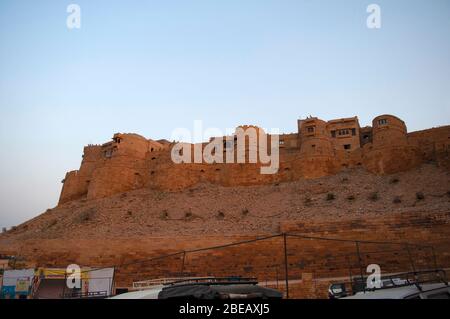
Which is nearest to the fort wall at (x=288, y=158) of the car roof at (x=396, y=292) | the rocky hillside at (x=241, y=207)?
the rocky hillside at (x=241, y=207)

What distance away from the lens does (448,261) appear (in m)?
17.7

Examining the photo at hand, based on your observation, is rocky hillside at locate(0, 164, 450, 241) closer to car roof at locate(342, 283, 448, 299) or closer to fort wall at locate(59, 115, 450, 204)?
fort wall at locate(59, 115, 450, 204)

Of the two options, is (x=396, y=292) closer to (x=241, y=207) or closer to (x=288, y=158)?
(x=241, y=207)

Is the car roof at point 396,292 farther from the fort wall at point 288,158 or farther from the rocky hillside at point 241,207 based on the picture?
the fort wall at point 288,158

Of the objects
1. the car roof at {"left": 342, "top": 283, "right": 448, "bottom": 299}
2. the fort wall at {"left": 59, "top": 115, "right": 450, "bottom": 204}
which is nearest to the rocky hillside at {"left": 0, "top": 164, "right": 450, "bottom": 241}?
the fort wall at {"left": 59, "top": 115, "right": 450, "bottom": 204}

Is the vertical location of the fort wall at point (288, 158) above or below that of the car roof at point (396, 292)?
above

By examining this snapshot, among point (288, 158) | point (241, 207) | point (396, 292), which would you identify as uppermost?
point (288, 158)

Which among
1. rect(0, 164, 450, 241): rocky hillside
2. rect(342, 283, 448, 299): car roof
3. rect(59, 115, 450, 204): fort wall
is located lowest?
rect(342, 283, 448, 299): car roof

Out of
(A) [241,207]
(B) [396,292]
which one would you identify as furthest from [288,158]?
(B) [396,292]

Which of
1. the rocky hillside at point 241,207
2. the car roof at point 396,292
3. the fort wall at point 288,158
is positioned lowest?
the car roof at point 396,292

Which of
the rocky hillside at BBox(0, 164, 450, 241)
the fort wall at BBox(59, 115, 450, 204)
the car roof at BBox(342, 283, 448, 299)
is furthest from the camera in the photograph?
the fort wall at BBox(59, 115, 450, 204)
